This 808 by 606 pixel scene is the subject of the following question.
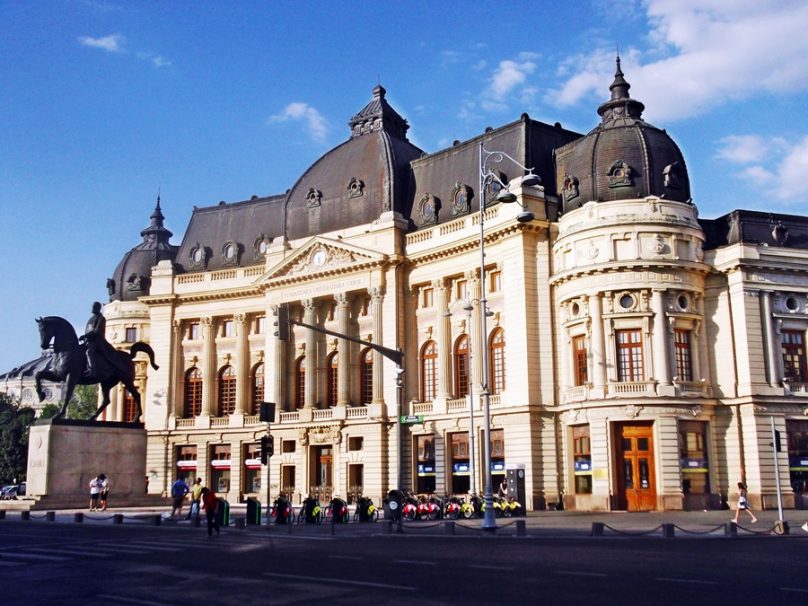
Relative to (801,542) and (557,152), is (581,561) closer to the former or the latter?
(801,542)

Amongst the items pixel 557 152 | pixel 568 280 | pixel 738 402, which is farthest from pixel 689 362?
pixel 557 152

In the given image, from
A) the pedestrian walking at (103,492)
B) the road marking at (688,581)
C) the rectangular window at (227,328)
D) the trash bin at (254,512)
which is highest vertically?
the rectangular window at (227,328)

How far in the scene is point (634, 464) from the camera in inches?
1975

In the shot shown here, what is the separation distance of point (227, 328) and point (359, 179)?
17.1 m

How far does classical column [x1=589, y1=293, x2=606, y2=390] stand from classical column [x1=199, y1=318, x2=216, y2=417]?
34.1 metres

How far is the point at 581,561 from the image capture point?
70.5ft

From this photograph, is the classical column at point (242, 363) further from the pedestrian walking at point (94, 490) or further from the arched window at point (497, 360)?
the pedestrian walking at point (94, 490)

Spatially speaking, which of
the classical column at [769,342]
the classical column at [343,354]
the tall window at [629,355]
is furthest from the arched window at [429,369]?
the classical column at [769,342]

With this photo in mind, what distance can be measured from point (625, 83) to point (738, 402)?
21382 mm

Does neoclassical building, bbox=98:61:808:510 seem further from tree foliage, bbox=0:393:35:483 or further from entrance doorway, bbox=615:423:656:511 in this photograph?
tree foliage, bbox=0:393:35:483

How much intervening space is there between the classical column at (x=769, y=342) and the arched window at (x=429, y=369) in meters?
20.7

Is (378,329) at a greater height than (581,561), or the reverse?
(378,329)

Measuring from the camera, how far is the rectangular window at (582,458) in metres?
52.1

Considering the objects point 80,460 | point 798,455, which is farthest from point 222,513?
point 798,455
